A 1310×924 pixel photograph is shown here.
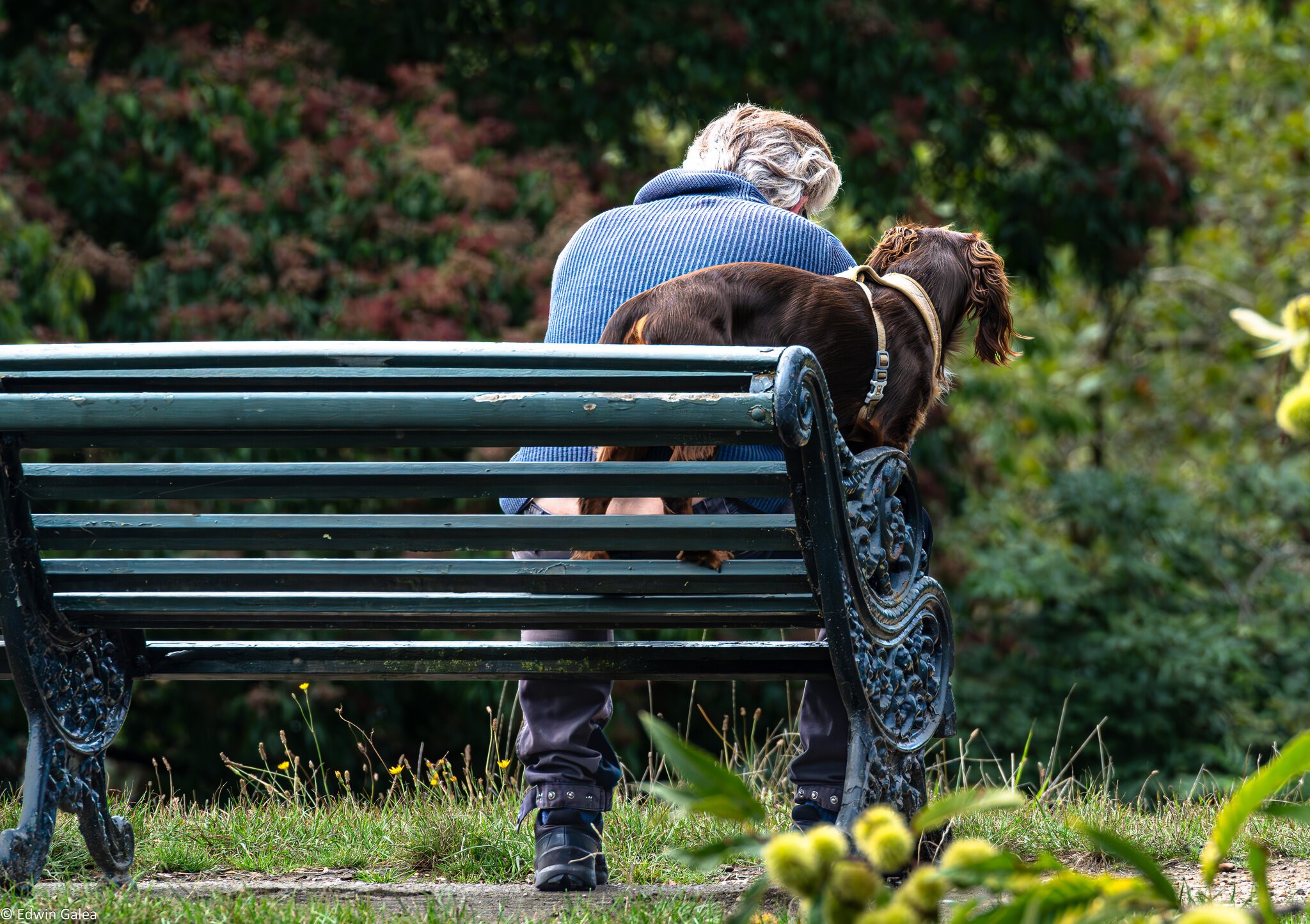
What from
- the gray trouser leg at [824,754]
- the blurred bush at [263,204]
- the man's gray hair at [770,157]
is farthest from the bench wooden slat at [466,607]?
the blurred bush at [263,204]

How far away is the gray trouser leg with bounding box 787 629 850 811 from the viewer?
2.72 metres

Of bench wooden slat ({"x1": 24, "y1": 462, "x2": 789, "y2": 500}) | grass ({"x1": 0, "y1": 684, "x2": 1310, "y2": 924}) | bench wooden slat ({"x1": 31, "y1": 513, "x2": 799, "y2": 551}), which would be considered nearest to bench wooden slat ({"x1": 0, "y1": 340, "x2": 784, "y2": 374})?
bench wooden slat ({"x1": 24, "y1": 462, "x2": 789, "y2": 500})

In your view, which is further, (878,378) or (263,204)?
(263,204)

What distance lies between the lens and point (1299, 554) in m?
9.03

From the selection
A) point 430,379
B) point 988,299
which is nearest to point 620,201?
point 988,299

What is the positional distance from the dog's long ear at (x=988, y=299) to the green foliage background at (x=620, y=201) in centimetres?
356

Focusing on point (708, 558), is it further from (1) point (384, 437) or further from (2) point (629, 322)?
(1) point (384, 437)

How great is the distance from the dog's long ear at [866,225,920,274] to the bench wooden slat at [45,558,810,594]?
0.86 metres

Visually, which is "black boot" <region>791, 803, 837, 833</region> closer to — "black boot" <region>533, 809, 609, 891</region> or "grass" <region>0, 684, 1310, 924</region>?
"grass" <region>0, 684, 1310, 924</region>

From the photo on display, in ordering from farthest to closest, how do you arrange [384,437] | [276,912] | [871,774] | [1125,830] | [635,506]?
[1125,830] → [635,506] → [871,774] → [276,912] → [384,437]

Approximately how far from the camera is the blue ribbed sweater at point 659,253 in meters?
2.70

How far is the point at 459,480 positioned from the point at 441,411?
20cm

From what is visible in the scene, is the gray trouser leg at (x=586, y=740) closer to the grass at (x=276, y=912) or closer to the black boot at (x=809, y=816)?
the black boot at (x=809, y=816)

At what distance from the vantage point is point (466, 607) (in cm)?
243
